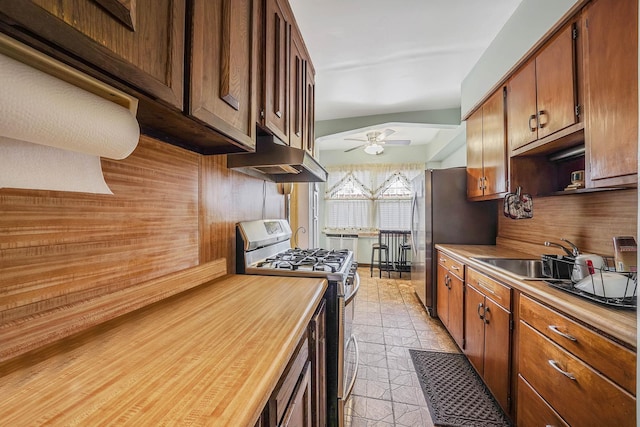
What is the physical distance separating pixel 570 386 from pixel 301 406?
1047 millimetres

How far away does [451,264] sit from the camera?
2438mm

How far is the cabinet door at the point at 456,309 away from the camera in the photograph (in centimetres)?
218

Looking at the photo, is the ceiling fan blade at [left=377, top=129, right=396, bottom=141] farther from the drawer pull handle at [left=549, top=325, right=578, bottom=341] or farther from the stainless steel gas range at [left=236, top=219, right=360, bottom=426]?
the drawer pull handle at [left=549, top=325, right=578, bottom=341]

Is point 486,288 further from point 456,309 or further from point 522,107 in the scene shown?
point 522,107

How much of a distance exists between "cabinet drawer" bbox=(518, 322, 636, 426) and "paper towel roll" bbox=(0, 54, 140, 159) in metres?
1.62

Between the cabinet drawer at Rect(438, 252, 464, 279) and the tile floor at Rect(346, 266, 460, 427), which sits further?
the cabinet drawer at Rect(438, 252, 464, 279)

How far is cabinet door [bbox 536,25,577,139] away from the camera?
4.57 feet

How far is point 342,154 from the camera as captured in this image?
18.6ft

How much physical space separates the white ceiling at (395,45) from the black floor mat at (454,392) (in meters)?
2.67

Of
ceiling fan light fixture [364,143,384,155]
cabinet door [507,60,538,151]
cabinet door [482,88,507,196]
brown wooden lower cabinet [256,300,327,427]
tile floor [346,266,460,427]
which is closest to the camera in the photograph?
brown wooden lower cabinet [256,300,327,427]

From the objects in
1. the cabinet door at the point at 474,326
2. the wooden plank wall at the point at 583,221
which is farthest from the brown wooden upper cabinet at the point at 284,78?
the wooden plank wall at the point at 583,221

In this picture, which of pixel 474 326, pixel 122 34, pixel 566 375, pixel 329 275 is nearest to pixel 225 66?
pixel 122 34

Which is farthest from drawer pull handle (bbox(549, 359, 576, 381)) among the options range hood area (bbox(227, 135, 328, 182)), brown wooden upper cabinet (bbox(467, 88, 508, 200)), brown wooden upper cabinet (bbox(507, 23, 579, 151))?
range hood area (bbox(227, 135, 328, 182))

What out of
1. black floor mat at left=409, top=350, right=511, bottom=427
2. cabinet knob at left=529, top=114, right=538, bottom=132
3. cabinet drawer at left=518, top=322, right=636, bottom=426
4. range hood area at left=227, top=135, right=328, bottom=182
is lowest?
black floor mat at left=409, top=350, right=511, bottom=427
